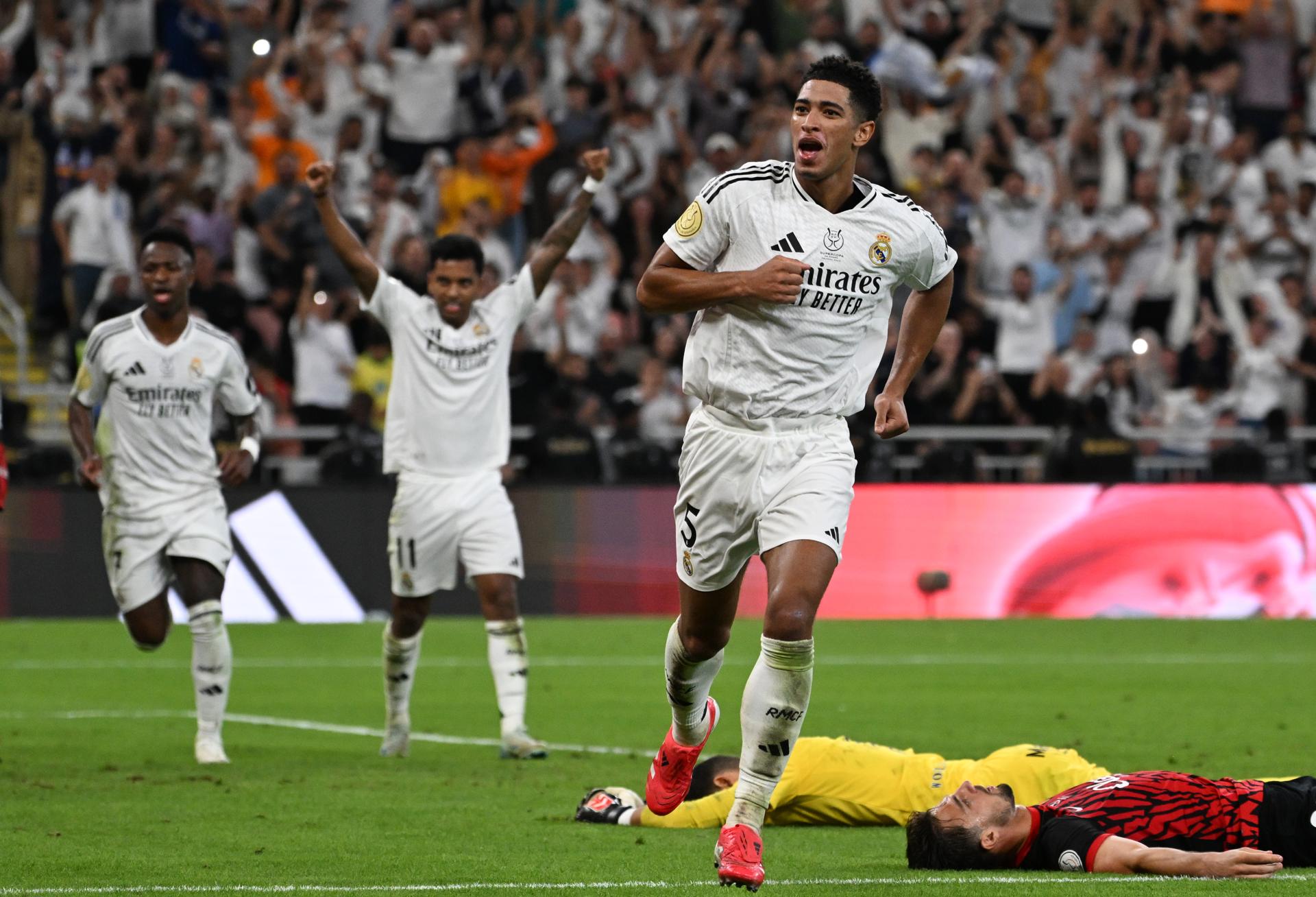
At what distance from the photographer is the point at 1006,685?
1413 centimetres

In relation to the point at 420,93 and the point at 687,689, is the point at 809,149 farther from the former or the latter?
the point at 420,93

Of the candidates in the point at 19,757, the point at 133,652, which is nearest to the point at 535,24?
the point at 133,652

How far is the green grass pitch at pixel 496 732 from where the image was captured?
23.6ft

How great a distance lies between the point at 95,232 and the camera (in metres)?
20.1

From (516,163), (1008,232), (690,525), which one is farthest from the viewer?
(1008,232)

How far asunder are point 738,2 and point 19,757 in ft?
53.8

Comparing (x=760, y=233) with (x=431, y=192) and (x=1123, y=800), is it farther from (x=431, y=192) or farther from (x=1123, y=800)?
(x=431, y=192)

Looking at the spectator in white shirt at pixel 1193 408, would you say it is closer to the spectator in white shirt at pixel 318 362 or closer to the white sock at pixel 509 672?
the spectator in white shirt at pixel 318 362

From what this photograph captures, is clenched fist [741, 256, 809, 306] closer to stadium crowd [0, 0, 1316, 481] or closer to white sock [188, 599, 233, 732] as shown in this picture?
white sock [188, 599, 233, 732]

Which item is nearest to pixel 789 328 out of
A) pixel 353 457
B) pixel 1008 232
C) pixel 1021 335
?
pixel 353 457

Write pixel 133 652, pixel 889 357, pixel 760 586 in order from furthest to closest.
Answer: pixel 889 357
pixel 760 586
pixel 133 652

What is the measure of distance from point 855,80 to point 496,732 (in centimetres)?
599

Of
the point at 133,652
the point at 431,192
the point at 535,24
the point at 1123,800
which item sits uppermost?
the point at 535,24

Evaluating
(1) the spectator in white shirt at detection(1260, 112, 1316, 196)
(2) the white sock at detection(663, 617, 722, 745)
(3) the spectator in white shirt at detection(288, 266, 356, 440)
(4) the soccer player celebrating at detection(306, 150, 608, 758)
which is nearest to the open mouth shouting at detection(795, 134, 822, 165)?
(2) the white sock at detection(663, 617, 722, 745)
